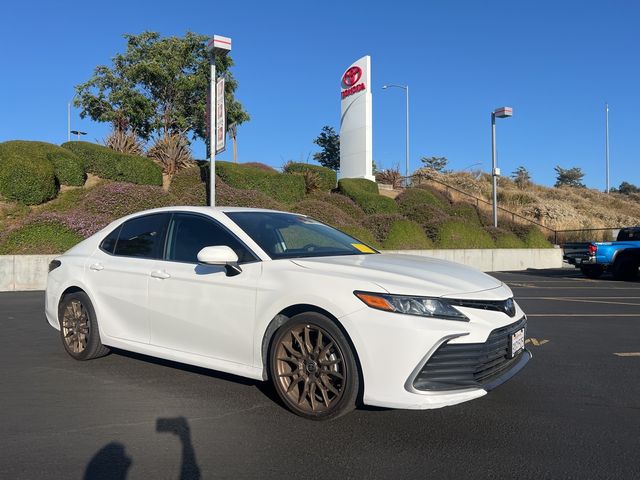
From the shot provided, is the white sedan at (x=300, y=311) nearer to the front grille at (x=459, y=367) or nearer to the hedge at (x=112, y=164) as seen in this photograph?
the front grille at (x=459, y=367)

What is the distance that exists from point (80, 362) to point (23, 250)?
9426mm

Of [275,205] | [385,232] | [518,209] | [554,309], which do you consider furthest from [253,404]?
[518,209]

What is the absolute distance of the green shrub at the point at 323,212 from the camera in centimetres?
1869

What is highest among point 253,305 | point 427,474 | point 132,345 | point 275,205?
point 275,205

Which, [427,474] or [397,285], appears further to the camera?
[397,285]

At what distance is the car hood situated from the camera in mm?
3705

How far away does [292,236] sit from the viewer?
499 cm

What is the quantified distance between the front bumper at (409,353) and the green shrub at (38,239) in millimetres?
12331

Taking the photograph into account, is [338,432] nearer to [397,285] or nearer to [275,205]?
[397,285]

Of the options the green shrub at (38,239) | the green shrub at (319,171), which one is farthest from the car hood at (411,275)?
the green shrub at (319,171)

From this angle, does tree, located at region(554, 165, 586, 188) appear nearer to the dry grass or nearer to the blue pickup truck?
the dry grass

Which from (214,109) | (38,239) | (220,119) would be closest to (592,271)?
(220,119)

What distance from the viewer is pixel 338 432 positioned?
148 inches

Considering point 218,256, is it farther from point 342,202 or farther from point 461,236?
point 461,236
